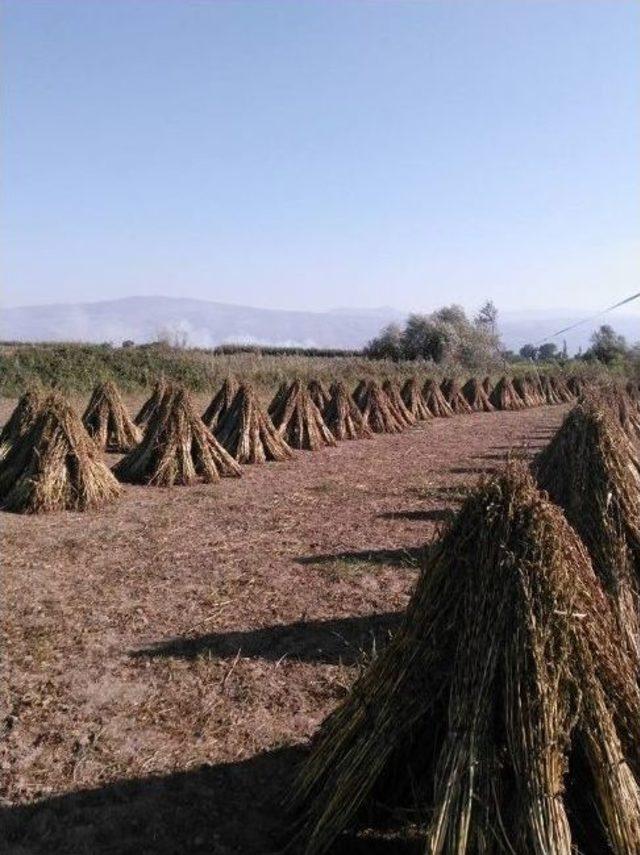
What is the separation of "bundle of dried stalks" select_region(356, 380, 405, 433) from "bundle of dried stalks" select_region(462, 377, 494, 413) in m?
8.56

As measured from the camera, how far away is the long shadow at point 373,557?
22.2ft

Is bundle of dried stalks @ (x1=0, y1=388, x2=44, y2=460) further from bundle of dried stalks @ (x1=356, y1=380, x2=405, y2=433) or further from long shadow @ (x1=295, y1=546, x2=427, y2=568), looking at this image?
bundle of dried stalks @ (x1=356, y1=380, x2=405, y2=433)

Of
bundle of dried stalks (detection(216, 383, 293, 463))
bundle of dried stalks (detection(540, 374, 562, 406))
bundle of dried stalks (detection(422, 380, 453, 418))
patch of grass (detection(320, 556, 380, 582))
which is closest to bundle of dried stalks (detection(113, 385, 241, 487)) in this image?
bundle of dried stalks (detection(216, 383, 293, 463))

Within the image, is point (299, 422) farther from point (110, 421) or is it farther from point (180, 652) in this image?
point (180, 652)

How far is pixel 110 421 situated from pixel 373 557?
726 centimetres

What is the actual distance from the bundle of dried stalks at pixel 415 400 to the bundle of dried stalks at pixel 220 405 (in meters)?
9.37

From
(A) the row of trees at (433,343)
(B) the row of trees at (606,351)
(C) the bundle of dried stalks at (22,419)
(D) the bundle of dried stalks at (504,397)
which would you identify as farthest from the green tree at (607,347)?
(C) the bundle of dried stalks at (22,419)

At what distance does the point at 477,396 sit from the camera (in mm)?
27016

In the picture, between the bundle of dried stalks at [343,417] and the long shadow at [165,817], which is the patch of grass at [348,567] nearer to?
the long shadow at [165,817]

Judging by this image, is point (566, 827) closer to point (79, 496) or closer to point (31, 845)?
point (31, 845)

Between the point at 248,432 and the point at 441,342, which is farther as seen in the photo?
the point at 441,342

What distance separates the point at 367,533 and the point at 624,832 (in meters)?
5.51

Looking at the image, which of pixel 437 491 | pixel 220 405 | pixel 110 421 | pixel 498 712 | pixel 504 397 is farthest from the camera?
pixel 504 397

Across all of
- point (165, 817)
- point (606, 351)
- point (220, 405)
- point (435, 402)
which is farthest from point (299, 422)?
point (606, 351)
